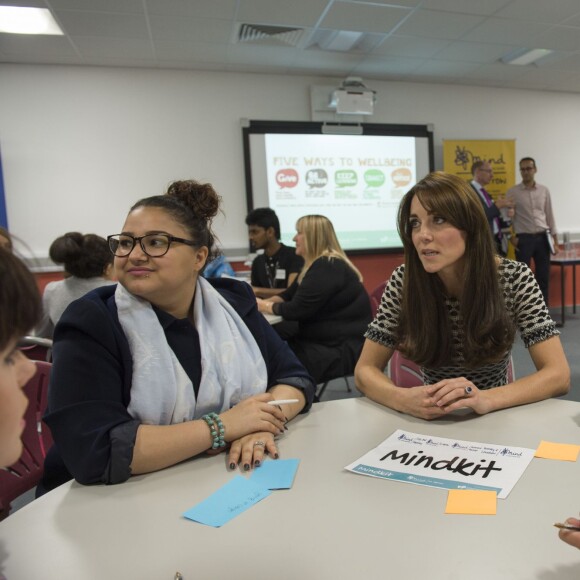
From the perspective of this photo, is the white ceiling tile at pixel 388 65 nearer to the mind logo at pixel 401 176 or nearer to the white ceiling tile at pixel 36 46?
the mind logo at pixel 401 176

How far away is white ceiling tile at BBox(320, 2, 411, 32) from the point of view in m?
3.85

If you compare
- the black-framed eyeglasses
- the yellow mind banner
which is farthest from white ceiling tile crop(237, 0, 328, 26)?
the black-framed eyeglasses

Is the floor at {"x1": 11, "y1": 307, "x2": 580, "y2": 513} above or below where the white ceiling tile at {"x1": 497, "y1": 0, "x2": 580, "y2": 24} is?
below

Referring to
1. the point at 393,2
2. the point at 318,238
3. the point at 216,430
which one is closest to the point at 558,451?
the point at 216,430

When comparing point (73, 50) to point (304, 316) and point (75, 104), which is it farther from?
point (304, 316)

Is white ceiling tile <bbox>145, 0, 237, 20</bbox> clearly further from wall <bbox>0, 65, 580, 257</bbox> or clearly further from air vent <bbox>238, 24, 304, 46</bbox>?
wall <bbox>0, 65, 580, 257</bbox>

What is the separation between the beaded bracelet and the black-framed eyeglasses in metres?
0.44

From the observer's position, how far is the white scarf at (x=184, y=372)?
1.10 meters

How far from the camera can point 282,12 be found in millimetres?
3867

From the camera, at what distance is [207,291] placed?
4.46 feet

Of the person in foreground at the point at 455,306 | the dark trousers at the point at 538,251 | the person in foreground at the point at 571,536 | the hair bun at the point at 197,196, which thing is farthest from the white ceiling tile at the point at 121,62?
the person in foreground at the point at 571,536

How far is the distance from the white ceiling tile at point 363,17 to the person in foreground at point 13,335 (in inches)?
157

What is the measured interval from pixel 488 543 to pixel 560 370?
82 centimetres

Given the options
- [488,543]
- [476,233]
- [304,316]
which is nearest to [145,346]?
[488,543]
